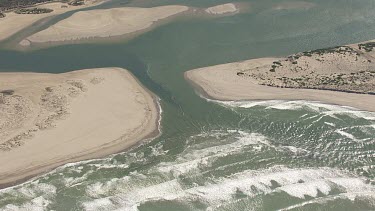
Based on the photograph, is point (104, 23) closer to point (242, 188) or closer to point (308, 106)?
point (308, 106)

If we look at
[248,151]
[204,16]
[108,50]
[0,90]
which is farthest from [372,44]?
[0,90]

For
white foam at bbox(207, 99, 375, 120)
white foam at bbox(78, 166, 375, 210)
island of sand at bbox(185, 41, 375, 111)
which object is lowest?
white foam at bbox(78, 166, 375, 210)

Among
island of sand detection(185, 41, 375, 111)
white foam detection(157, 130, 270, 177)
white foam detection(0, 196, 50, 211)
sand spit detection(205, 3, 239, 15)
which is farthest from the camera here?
sand spit detection(205, 3, 239, 15)

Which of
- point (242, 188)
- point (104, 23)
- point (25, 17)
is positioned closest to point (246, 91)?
point (242, 188)

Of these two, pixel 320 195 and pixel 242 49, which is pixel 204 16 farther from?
pixel 320 195

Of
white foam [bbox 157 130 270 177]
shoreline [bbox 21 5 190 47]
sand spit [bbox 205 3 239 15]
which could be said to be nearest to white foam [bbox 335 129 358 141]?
white foam [bbox 157 130 270 177]

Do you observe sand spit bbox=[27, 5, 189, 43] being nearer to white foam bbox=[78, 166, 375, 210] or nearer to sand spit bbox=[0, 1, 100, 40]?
sand spit bbox=[0, 1, 100, 40]
